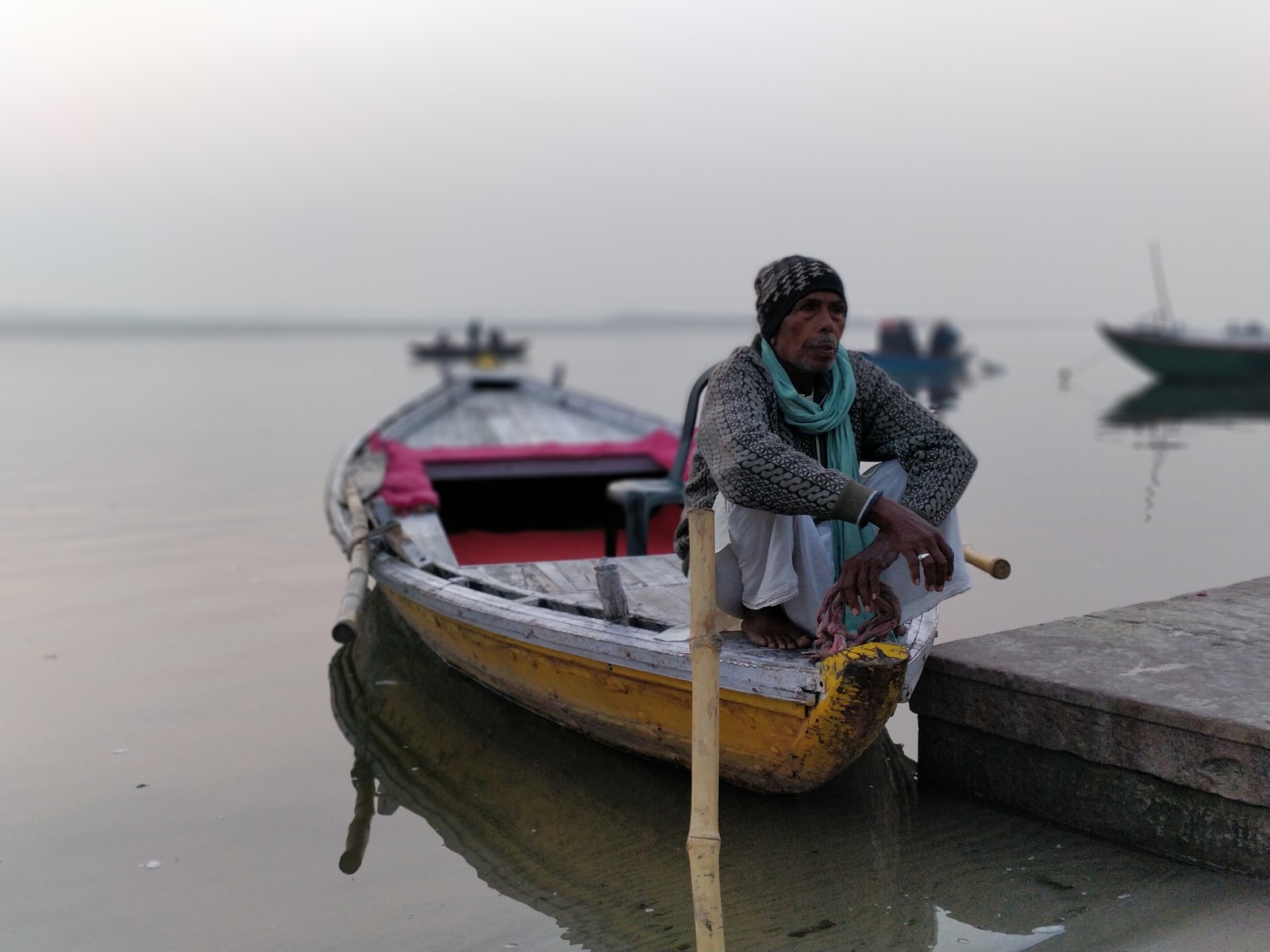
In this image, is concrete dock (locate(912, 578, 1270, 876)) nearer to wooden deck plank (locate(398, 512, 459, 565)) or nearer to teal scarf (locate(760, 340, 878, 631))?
teal scarf (locate(760, 340, 878, 631))

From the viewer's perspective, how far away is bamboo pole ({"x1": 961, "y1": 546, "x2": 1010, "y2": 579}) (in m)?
3.17

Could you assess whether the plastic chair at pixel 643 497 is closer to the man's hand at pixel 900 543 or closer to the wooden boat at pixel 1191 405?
the man's hand at pixel 900 543

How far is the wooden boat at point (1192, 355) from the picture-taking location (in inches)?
1057

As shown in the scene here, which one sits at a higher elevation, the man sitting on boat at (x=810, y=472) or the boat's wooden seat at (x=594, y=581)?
the man sitting on boat at (x=810, y=472)

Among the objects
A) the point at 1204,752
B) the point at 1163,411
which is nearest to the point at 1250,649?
the point at 1204,752

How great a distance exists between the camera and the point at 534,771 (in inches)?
163

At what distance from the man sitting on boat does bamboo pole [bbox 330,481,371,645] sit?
1.53 meters

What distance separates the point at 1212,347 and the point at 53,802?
28186 mm

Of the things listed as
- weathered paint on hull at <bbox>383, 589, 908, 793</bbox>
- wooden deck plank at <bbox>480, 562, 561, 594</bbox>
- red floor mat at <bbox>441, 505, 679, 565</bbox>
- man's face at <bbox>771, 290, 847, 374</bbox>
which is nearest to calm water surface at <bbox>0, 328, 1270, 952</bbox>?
weathered paint on hull at <bbox>383, 589, 908, 793</bbox>

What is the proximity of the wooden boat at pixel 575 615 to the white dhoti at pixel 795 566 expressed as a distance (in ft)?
0.48

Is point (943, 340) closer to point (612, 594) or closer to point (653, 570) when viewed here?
point (653, 570)

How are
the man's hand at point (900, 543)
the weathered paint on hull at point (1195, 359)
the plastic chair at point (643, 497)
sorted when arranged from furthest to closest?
1. the weathered paint on hull at point (1195, 359)
2. the plastic chair at point (643, 497)
3. the man's hand at point (900, 543)

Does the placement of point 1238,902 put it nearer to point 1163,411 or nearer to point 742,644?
point 742,644

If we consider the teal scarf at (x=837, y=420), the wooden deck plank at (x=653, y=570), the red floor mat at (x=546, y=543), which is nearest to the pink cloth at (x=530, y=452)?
the red floor mat at (x=546, y=543)
